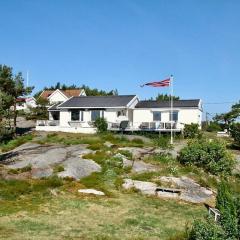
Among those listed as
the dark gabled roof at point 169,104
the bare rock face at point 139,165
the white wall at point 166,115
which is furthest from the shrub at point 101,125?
the bare rock face at point 139,165

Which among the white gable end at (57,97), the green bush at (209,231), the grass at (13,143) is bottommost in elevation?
the green bush at (209,231)

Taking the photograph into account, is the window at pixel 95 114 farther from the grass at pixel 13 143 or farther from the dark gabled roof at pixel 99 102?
the grass at pixel 13 143

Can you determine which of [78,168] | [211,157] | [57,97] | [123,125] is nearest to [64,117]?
[123,125]

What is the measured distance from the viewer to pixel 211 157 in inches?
1373

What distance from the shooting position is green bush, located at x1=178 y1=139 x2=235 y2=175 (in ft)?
113

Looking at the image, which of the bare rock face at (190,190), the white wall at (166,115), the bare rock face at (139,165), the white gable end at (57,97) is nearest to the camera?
the bare rock face at (190,190)

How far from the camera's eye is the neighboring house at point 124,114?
54.7 m

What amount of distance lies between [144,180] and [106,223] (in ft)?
32.3

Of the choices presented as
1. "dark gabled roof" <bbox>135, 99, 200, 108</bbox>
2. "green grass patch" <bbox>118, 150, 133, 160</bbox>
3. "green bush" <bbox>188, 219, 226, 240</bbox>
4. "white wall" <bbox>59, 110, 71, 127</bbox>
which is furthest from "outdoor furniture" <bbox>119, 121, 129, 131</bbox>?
"green bush" <bbox>188, 219, 226, 240</bbox>

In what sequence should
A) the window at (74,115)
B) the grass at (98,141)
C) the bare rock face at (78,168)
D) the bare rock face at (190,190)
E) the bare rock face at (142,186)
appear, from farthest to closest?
1. the window at (74,115)
2. the grass at (98,141)
3. the bare rock face at (78,168)
4. the bare rock face at (142,186)
5. the bare rock face at (190,190)

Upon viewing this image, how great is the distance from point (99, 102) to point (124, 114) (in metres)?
4.50

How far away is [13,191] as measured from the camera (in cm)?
2592

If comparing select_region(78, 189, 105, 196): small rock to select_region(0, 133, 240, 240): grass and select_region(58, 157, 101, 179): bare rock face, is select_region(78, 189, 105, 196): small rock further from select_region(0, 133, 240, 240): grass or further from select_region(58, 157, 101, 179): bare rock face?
select_region(58, 157, 101, 179): bare rock face

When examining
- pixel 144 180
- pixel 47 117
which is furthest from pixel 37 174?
pixel 47 117
